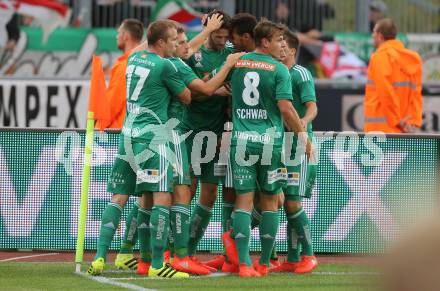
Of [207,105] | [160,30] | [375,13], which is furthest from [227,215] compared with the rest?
[375,13]

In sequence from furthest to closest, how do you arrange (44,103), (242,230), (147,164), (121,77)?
(44,103)
(121,77)
(242,230)
(147,164)

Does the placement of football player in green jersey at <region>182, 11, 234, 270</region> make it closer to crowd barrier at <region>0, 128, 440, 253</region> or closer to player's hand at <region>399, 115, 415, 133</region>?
crowd barrier at <region>0, 128, 440, 253</region>

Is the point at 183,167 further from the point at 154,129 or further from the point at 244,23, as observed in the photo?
the point at 244,23

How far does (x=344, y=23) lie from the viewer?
18.8 m

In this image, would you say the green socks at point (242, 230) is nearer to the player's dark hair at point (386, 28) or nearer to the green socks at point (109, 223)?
the green socks at point (109, 223)

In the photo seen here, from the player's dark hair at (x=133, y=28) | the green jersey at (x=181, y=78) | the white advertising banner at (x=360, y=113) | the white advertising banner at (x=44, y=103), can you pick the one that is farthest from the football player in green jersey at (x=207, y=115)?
the white advertising banner at (x=360, y=113)

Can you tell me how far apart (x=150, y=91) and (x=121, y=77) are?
98.5 inches

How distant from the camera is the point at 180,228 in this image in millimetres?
7719

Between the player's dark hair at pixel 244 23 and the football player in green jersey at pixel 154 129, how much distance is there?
736 millimetres

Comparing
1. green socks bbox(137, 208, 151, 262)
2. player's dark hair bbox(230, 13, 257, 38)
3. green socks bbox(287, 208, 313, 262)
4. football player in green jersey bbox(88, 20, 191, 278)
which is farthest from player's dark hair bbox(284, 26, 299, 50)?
green socks bbox(137, 208, 151, 262)

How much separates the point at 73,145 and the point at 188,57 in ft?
6.12

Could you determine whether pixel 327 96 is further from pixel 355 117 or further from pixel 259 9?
pixel 259 9

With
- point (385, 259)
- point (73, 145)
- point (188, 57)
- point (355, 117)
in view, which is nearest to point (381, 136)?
point (188, 57)

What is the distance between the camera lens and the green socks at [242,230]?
766 cm
